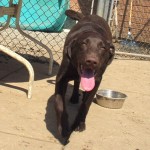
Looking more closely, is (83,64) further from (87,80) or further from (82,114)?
(82,114)

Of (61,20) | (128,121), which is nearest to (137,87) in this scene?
(128,121)

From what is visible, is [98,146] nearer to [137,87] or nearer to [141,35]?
[137,87]

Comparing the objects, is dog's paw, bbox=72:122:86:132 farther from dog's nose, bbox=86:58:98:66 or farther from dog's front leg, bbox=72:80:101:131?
dog's nose, bbox=86:58:98:66

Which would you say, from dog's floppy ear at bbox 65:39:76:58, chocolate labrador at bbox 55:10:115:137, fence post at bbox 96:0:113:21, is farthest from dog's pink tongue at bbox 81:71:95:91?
fence post at bbox 96:0:113:21

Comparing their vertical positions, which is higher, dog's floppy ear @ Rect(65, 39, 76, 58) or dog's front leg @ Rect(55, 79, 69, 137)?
dog's floppy ear @ Rect(65, 39, 76, 58)

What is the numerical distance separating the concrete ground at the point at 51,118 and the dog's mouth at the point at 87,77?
50 cm

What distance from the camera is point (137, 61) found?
692 cm

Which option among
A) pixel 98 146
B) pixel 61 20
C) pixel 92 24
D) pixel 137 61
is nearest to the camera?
pixel 98 146

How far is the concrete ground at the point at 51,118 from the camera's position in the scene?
3145 millimetres

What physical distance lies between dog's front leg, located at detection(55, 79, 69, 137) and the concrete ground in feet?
0.34

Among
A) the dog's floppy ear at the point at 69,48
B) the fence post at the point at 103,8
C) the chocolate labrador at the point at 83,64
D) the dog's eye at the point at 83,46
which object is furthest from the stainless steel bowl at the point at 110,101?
the fence post at the point at 103,8

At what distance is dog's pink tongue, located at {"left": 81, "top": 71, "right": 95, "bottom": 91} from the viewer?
A: 299 centimetres

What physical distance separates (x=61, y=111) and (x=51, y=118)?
1.45 feet

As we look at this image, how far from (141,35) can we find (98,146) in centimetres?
618
